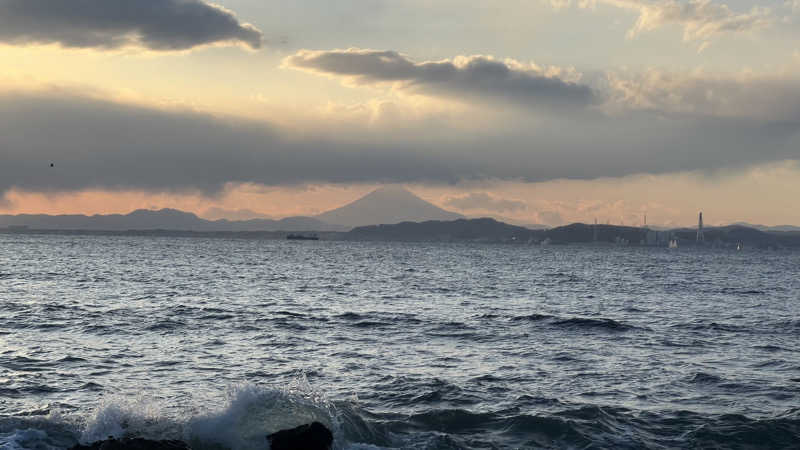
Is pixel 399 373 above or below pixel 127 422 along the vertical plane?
below

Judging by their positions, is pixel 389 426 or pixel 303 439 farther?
pixel 389 426

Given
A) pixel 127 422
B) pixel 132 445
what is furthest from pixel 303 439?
pixel 127 422

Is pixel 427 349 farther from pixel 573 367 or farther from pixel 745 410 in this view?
pixel 745 410

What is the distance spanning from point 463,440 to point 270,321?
2712 centimetres

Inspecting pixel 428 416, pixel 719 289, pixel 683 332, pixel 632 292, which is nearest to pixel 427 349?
pixel 428 416

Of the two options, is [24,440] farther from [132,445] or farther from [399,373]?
[399,373]

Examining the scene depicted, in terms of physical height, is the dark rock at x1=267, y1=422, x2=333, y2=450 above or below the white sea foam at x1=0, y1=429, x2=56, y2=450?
above

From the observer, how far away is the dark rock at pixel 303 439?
17094mm

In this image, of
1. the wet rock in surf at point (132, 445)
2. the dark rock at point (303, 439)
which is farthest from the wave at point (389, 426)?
the wet rock in surf at point (132, 445)

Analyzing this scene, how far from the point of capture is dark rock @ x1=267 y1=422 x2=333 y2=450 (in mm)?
17094

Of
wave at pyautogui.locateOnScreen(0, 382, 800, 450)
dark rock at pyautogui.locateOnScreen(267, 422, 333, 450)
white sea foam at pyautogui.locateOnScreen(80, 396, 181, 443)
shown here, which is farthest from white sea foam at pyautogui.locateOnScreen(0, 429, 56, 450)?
dark rock at pyautogui.locateOnScreen(267, 422, 333, 450)

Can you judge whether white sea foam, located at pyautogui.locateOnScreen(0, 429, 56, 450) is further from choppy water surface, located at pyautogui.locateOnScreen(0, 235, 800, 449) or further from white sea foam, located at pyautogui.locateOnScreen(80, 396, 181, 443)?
white sea foam, located at pyautogui.locateOnScreen(80, 396, 181, 443)

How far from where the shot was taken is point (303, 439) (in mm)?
17172

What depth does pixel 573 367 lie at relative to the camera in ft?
99.7
